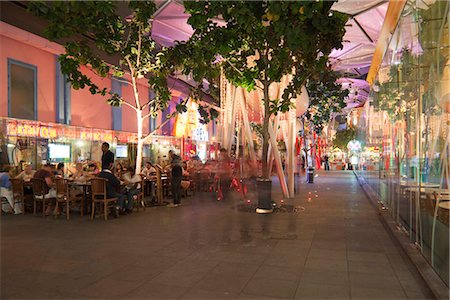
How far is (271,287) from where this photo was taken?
4352mm

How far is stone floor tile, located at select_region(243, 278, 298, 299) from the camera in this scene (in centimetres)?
414

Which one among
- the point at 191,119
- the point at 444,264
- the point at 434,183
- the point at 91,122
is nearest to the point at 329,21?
the point at 434,183

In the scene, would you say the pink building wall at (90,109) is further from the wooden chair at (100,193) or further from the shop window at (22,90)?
the wooden chair at (100,193)

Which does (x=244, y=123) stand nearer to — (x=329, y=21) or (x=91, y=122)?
(x=329, y=21)

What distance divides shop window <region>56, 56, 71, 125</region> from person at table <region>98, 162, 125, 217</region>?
17.9 feet

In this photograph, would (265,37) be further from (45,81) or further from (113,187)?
(45,81)

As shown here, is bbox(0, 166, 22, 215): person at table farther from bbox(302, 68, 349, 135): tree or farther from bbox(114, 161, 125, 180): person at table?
bbox(302, 68, 349, 135): tree

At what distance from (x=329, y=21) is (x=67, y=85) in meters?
9.94

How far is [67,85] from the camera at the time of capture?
13.7 metres

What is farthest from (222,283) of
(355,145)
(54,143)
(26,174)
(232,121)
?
(355,145)

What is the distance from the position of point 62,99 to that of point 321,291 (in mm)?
11845

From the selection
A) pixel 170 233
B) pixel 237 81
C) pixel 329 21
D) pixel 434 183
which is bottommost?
pixel 170 233

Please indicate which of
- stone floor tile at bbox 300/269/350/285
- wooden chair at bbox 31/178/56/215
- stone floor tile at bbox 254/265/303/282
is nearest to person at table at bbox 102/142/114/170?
wooden chair at bbox 31/178/56/215

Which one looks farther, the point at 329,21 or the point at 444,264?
the point at 329,21
